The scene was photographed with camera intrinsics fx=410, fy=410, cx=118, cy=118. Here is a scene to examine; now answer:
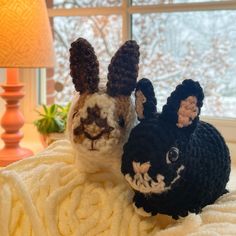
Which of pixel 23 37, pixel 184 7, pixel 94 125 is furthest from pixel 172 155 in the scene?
pixel 184 7

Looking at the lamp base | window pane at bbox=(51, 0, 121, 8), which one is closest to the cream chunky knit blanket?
the lamp base

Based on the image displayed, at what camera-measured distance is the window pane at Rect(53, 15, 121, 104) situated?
130 cm

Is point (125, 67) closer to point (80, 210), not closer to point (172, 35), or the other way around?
point (80, 210)

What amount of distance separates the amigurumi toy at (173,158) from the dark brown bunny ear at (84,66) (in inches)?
2.7

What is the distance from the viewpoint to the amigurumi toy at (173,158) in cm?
48

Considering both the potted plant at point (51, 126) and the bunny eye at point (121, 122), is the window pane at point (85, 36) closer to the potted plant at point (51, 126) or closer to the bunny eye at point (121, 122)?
the potted plant at point (51, 126)

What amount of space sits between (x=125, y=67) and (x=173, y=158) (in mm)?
137

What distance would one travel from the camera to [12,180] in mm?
603

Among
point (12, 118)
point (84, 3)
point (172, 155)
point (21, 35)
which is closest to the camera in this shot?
point (172, 155)

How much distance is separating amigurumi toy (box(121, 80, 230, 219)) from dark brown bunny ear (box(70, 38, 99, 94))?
0.07 meters

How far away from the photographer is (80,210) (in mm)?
555

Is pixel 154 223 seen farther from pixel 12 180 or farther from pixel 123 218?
pixel 12 180

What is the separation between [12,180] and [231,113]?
744 millimetres

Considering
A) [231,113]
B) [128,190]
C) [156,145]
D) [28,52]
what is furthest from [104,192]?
[231,113]
